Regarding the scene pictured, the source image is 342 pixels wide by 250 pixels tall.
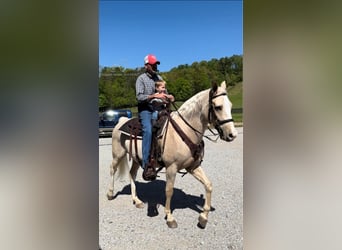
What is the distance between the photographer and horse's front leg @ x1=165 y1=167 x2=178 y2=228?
48.6 inches

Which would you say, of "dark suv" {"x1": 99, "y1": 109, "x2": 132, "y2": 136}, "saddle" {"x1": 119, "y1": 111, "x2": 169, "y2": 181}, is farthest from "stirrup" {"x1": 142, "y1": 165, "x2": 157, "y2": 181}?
"dark suv" {"x1": 99, "y1": 109, "x2": 132, "y2": 136}

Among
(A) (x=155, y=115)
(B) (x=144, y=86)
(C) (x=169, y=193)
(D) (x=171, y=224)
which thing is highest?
(B) (x=144, y=86)

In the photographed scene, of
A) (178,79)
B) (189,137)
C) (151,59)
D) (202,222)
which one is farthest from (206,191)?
(151,59)

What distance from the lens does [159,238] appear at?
3.87 feet

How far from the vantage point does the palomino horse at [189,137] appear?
1210mm

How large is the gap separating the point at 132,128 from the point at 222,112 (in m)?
0.44

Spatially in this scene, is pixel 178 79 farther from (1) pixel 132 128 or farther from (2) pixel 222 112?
(1) pixel 132 128

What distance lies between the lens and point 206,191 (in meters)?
1.28

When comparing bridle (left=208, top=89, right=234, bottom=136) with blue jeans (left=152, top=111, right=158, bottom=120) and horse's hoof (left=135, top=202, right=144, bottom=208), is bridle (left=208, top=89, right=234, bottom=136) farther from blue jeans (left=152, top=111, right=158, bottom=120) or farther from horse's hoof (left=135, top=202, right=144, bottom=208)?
horse's hoof (left=135, top=202, right=144, bottom=208)

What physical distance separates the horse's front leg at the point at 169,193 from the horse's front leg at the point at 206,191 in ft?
0.32

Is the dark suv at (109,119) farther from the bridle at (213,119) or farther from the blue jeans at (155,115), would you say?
the bridle at (213,119)

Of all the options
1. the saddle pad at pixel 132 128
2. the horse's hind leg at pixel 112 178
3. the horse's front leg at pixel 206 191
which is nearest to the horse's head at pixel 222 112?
the horse's front leg at pixel 206 191
